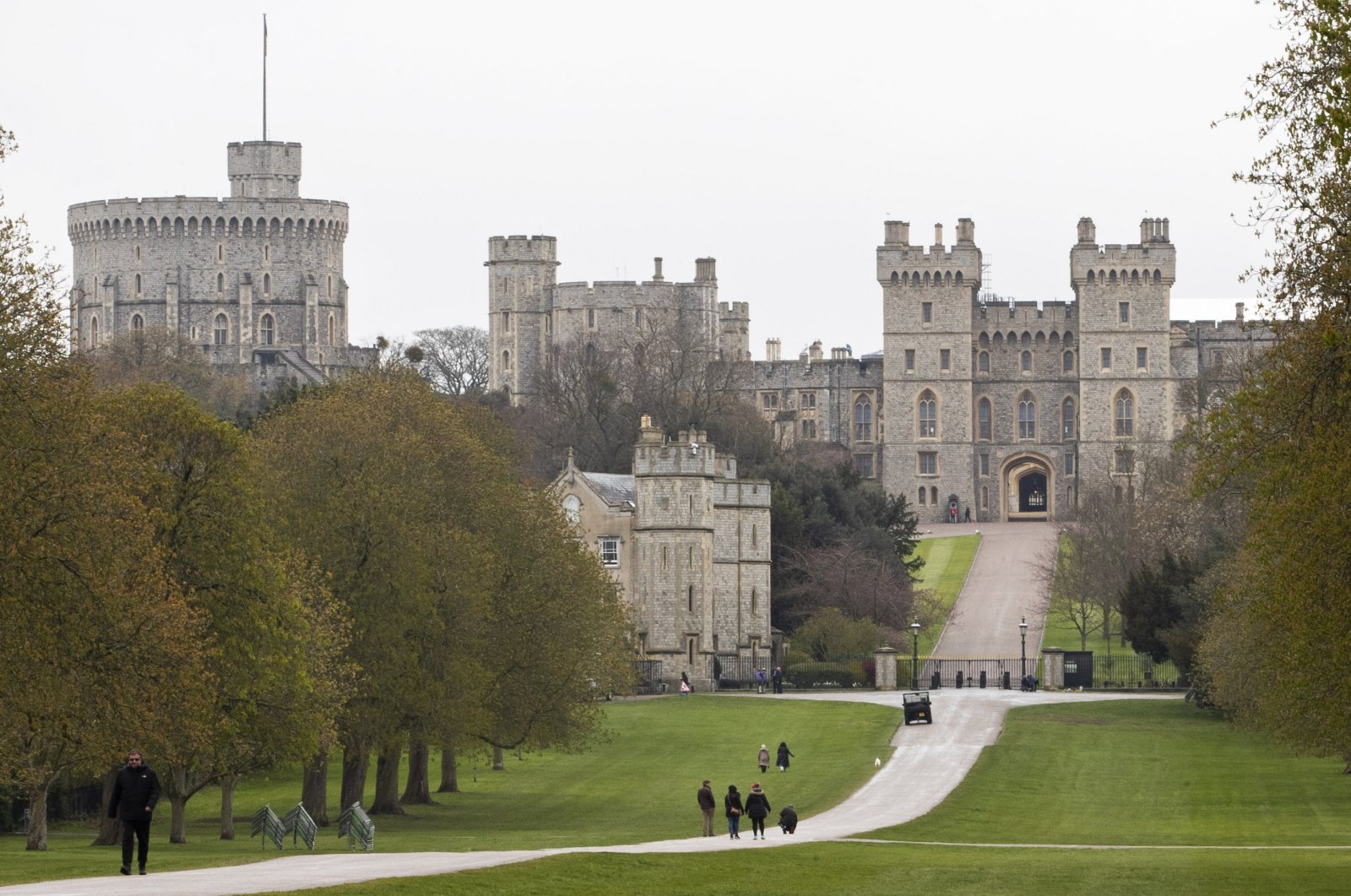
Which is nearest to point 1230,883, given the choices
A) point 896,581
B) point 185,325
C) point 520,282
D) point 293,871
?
point 293,871

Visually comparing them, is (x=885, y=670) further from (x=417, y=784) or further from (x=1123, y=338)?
(x=1123, y=338)

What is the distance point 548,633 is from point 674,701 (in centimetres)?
2109

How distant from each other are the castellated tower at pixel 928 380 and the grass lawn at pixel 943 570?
12.3 meters

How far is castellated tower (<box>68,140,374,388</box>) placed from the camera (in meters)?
140

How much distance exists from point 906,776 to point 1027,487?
7829 centimetres

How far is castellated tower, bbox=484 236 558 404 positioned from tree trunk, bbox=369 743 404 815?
87.3m

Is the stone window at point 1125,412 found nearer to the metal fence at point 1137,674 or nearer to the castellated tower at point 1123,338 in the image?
the castellated tower at point 1123,338

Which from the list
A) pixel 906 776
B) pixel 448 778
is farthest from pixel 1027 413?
pixel 448 778

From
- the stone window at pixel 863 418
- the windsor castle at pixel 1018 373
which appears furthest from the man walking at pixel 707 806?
the stone window at pixel 863 418

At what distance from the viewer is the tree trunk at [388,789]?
4250 centimetres

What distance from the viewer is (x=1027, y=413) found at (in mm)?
123375

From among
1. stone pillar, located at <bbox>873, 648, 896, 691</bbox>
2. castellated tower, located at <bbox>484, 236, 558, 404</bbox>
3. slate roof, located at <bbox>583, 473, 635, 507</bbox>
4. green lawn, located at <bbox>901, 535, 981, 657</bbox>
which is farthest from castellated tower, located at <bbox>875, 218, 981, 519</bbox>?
stone pillar, located at <bbox>873, 648, 896, 691</bbox>

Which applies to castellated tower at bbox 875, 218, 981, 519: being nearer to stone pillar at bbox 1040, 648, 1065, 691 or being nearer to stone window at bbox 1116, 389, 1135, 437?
stone window at bbox 1116, 389, 1135, 437

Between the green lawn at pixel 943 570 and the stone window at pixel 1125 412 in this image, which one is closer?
the green lawn at pixel 943 570
